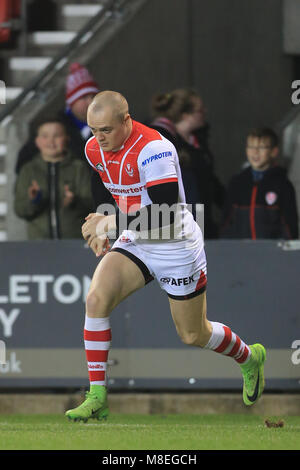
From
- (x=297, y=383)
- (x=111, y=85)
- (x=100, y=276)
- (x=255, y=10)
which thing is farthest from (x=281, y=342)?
(x=255, y=10)

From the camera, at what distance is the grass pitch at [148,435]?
26.2ft

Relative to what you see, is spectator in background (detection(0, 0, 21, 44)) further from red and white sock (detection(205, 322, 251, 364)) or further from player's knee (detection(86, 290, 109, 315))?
player's knee (detection(86, 290, 109, 315))

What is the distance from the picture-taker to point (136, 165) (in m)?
8.84

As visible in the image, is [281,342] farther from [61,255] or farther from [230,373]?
[61,255]

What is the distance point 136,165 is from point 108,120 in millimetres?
376

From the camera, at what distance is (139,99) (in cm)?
1537

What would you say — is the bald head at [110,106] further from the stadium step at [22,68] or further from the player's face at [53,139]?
the stadium step at [22,68]

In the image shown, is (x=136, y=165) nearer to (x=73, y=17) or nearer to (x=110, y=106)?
(x=110, y=106)

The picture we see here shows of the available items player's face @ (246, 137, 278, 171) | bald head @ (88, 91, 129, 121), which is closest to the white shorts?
bald head @ (88, 91, 129, 121)

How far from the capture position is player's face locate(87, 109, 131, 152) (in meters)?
8.70

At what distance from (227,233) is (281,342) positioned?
1.36m

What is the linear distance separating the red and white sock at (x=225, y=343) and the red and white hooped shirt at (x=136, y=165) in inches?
48.0
